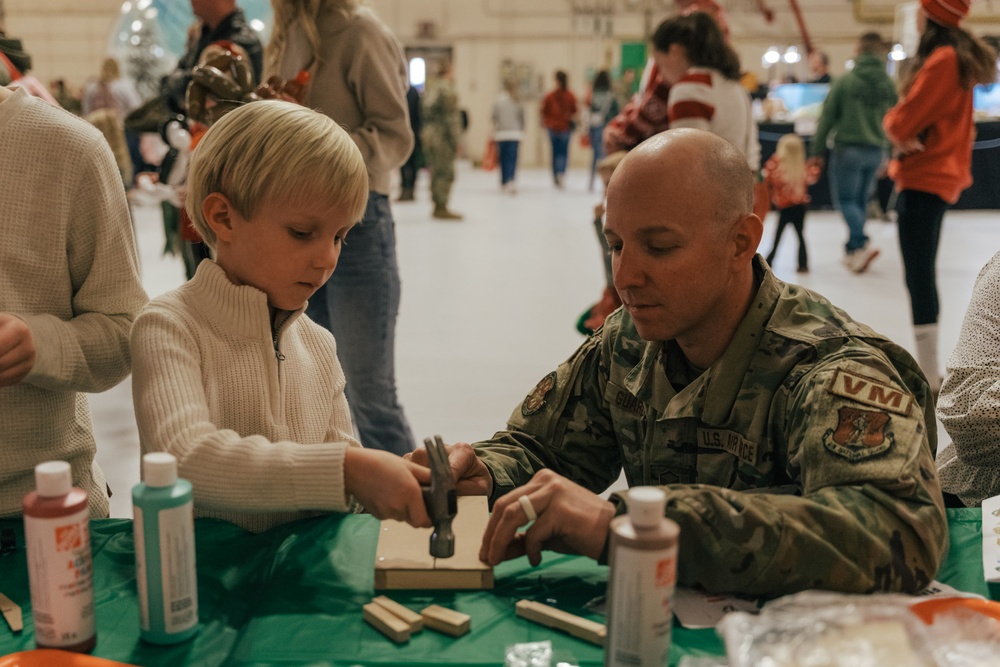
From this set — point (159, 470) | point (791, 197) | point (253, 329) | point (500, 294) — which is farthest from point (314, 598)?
point (791, 197)

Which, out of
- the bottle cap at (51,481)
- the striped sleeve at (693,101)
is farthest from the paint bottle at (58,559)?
the striped sleeve at (693,101)

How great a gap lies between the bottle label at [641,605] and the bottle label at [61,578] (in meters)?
0.50

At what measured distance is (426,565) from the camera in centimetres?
111

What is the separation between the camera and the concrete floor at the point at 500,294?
381cm

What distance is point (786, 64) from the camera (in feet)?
50.7

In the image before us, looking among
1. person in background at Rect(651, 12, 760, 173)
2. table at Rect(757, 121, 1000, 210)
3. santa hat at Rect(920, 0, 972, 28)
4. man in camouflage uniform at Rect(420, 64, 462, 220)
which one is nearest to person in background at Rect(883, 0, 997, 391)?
santa hat at Rect(920, 0, 972, 28)

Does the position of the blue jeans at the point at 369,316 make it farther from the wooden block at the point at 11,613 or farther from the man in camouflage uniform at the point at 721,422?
the wooden block at the point at 11,613

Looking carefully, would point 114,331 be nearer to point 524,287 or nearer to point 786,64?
point 524,287

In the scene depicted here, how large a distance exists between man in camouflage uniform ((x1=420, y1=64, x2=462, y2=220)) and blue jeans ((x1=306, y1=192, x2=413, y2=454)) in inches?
266

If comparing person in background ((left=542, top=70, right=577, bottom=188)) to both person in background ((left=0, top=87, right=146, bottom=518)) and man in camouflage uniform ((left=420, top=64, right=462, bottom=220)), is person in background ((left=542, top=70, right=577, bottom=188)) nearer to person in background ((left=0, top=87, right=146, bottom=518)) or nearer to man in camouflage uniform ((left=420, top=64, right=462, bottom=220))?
man in camouflage uniform ((left=420, top=64, right=462, bottom=220))

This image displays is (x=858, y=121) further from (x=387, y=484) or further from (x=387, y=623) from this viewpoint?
(x=387, y=623)

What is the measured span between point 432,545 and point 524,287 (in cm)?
505

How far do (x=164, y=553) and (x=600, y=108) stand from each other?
12275 millimetres

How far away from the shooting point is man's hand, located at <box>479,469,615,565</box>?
1103 millimetres
